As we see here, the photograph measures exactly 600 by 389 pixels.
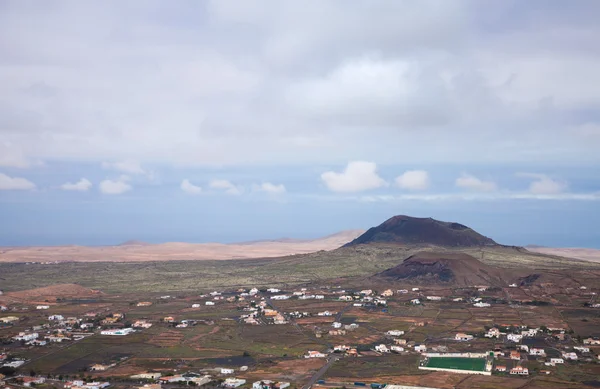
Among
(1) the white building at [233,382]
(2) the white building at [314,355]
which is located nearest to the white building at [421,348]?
(2) the white building at [314,355]

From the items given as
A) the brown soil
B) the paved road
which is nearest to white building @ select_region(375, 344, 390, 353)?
the paved road

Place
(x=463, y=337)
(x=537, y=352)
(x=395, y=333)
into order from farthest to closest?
(x=395, y=333), (x=463, y=337), (x=537, y=352)

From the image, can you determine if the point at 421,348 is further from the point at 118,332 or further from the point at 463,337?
the point at 118,332

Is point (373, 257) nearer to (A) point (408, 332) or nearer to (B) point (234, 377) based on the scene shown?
(A) point (408, 332)

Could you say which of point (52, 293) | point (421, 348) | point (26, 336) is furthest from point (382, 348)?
point (52, 293)

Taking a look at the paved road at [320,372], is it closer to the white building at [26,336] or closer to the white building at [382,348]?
the white building at [382,348]

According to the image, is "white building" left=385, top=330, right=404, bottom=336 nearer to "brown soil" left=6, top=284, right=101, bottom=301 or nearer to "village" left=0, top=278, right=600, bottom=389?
"village" left=0, top=278, right=600, bottom=389
